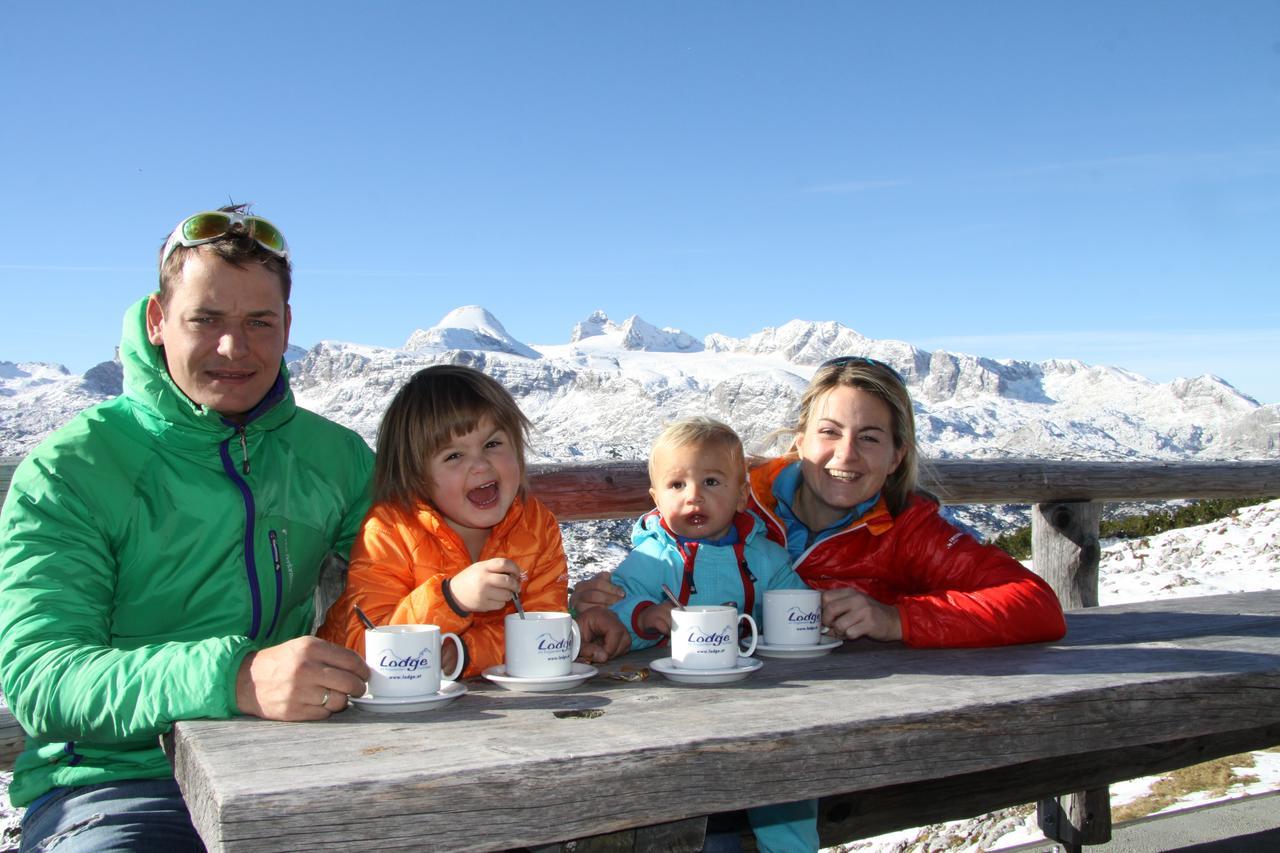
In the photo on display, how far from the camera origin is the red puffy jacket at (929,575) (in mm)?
2172

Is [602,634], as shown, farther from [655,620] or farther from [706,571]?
[706,571]

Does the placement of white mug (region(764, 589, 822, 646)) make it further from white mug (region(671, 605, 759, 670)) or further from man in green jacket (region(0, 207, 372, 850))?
man in green jacket (region(0, 207, 372, 850))

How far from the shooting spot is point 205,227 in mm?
2170

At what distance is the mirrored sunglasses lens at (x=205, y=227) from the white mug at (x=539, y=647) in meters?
1.15

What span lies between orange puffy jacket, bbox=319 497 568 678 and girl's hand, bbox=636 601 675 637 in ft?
0.67

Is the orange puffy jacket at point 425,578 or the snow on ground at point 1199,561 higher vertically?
the orange puffy jacket at point 425,578

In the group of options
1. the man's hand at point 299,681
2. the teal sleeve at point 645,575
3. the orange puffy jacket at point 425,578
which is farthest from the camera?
the teal sleeve at point 645,575

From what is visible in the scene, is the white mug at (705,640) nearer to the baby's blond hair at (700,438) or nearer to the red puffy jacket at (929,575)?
the red puffy jacket at (929,575)

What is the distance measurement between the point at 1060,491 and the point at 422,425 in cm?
367

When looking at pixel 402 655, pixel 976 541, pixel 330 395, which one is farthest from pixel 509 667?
pixel 330 395

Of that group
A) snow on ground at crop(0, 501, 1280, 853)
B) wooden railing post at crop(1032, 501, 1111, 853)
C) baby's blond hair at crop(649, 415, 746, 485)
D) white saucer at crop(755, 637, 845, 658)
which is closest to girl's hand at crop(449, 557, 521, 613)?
white saucer at crop(755, 637, 845, 658)

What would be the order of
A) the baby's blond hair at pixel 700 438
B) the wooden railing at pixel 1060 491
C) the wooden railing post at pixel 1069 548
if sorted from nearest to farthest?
the baby's blond hair at pixel 700 438, the wooden railing at pixel 1060 491, the wooden railing post at pixel 1069 548

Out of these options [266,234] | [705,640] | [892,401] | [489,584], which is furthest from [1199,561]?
[266,234]

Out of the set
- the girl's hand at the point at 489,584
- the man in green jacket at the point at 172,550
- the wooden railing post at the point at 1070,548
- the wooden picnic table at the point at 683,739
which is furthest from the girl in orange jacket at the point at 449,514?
the wooden railing post at the point at 1070,548
